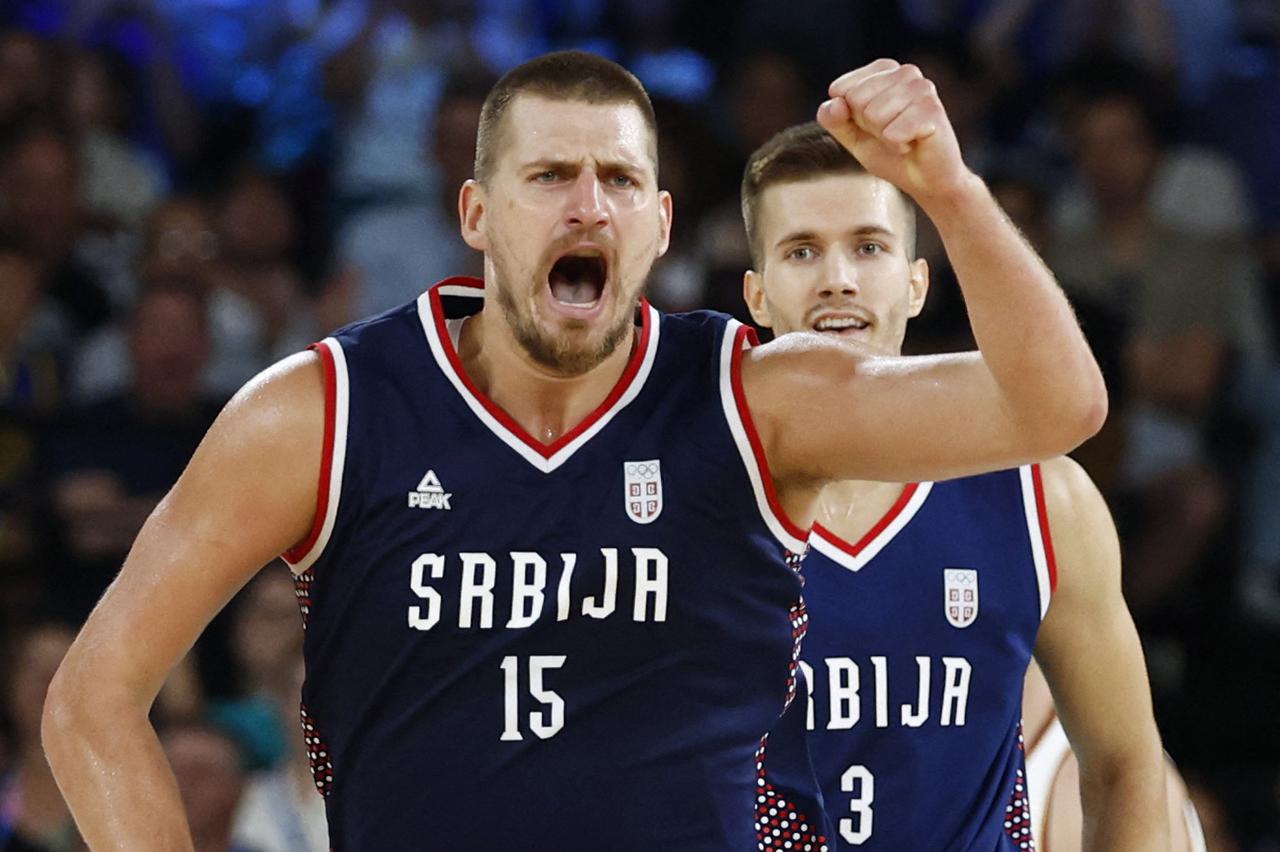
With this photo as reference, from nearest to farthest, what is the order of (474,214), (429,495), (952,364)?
(952,364) → (429,495) → (474,214)

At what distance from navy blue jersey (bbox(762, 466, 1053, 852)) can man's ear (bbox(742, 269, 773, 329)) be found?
21.2 inches

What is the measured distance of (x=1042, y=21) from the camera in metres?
8.64

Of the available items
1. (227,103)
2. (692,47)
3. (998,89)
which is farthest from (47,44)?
(998,89)

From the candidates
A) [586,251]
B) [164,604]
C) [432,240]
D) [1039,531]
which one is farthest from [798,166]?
[432,240]

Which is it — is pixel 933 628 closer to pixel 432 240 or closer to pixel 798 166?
pixel 798 166

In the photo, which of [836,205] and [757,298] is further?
[757,298]

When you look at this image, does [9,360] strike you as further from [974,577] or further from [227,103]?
[974,577]

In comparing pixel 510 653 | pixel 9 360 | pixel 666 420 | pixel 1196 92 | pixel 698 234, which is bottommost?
pixel 510 653

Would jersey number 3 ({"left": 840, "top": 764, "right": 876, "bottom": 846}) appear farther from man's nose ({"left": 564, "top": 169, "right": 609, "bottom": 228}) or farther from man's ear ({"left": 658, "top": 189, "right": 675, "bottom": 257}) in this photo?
man's nose ({"left": 564, "top": 169, "right": 609, "bottom": 228})

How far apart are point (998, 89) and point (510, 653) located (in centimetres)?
595

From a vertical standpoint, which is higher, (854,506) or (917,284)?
(917,284)

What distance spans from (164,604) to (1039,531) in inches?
68.7

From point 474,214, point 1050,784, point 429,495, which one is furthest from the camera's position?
point 1050,784

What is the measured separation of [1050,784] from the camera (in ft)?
15.4
